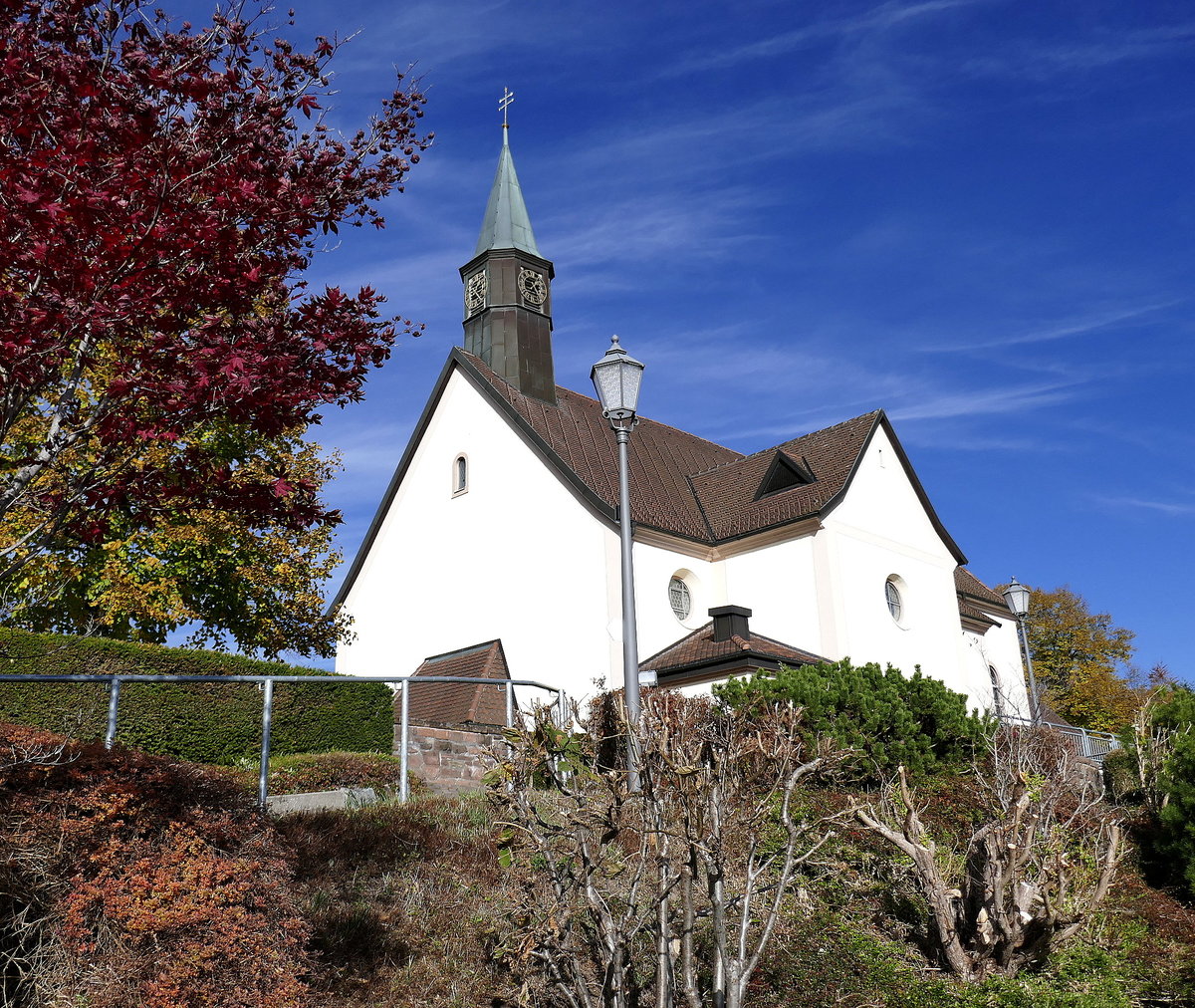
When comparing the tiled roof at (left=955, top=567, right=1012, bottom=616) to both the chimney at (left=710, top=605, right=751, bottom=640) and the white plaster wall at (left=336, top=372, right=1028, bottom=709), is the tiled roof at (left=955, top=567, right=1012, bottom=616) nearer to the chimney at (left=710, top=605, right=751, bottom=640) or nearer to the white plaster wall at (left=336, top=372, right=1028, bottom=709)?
the white plaster wall at (left=336, top=372, right=1028, bottom=709)

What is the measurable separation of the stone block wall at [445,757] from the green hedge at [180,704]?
10.9 ft

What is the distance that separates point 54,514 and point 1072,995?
21.7ft

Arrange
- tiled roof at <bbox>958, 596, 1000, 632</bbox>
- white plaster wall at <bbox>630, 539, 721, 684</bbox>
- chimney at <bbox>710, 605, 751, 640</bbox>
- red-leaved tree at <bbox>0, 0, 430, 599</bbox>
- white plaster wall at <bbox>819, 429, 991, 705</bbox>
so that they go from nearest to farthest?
red-leaved tree at <bbox>0, 0, 430, 599</bbox>
chimney at <bbox>710, 605, 751, 640</bbox>
white plaster wall at <bbox>630, 539, 721, 684</bbox>
white plaster wall at <bbox>819, 429, 991, 705</bbox>
tiled roof at <bbox>958, 596, 1000, 632</bbox>

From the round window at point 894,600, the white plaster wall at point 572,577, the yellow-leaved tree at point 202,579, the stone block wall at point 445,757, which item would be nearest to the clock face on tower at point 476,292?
the white plaster wall at point 572,577

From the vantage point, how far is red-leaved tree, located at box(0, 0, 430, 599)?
180 inches

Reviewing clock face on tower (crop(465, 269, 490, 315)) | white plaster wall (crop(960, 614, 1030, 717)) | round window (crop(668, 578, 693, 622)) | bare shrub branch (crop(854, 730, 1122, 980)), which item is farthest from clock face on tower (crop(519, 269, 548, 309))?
bare shrub branch (crop(854, 730, 1122, 980))

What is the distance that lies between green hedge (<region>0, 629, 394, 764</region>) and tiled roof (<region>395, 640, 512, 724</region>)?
1.31m

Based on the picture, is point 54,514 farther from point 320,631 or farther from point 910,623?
point 910,623

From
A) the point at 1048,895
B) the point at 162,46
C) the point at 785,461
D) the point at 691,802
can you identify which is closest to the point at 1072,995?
the point at 1048,895

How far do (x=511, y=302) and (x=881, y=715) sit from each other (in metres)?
18.3

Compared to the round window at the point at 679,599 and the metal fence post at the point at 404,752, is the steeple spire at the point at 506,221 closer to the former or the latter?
the round window at the point at 679,599

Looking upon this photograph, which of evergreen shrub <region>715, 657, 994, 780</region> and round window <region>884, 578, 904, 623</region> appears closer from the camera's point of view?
evergreen shrub <region>715, 657, 994, 780</region>

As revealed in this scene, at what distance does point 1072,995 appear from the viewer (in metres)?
6.30

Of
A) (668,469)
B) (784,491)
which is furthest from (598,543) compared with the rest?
(668,469)
